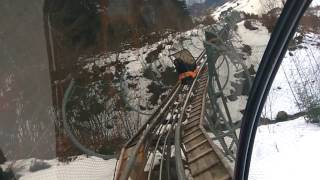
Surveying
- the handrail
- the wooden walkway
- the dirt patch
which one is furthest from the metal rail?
the handrail

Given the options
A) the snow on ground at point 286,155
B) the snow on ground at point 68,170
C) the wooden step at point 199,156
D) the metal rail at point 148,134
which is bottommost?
the snow on ground at point 68,170

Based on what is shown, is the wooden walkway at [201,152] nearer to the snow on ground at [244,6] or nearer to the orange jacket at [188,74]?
the orange jacket at [188,74]

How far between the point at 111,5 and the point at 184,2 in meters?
0.31

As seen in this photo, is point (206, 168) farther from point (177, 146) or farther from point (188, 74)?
point (188, 74)

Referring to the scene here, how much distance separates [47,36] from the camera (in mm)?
1779

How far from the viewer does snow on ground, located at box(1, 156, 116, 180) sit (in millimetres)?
1538

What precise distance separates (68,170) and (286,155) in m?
0.87

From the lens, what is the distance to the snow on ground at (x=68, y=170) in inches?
60.6

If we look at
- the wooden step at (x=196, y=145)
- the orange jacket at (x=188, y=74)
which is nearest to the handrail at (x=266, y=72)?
the wooden step at (x=196, y=145)

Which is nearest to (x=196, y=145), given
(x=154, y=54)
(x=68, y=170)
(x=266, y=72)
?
(x=68, y=170)

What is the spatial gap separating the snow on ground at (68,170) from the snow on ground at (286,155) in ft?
1.96

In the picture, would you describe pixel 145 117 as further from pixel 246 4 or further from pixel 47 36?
pixel 246 4

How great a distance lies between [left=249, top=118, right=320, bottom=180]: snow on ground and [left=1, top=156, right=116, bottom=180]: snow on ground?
1.96 feet

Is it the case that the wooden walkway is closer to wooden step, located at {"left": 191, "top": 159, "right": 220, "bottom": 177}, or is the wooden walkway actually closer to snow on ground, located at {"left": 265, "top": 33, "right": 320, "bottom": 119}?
wooden step, located at {"left": 191, "top": 159, "right": 220, "bottom": 177}
